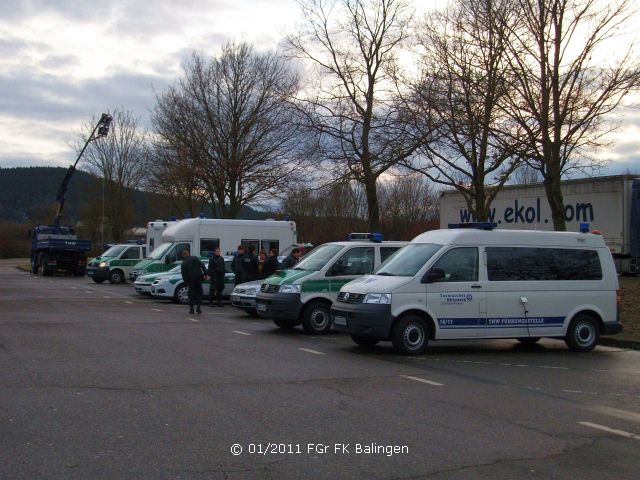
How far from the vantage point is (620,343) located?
47.9 ft

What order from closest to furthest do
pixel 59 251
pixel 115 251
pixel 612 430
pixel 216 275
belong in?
pixel 612 430, pixel 216 275, pixel 115 251, pixel 59 251

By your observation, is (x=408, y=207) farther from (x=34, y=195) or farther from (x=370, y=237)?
(x=34, y=195)

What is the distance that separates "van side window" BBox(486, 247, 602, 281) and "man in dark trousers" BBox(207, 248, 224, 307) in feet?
32.8

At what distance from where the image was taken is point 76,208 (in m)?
68.8

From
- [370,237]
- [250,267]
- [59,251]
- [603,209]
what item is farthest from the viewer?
[59,251]

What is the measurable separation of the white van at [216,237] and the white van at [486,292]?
46.4 ft

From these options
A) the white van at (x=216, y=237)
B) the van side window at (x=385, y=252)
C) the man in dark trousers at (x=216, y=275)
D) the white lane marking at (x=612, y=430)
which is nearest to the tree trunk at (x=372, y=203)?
the white van at (x=216, y=237)

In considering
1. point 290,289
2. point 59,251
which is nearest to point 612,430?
point 290,289

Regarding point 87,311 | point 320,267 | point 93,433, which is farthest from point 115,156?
point 93,433

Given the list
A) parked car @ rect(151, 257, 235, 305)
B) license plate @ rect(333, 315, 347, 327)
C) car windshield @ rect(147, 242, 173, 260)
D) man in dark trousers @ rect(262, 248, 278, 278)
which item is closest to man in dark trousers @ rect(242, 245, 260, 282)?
man in dark trousers @ rect(262, 248, 278, 278)

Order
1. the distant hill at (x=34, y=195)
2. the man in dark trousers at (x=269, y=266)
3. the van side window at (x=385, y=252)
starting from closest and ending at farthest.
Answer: the van side window at (x=385, y=252) → the man in dark trousers at (x=269, y=266) → the distant hill at (x=34, y=195)

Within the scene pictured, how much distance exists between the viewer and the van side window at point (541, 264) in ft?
42.3

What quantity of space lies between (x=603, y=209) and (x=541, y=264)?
670 inches

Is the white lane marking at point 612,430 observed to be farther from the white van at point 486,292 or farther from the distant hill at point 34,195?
the distant hill at point 34,195
